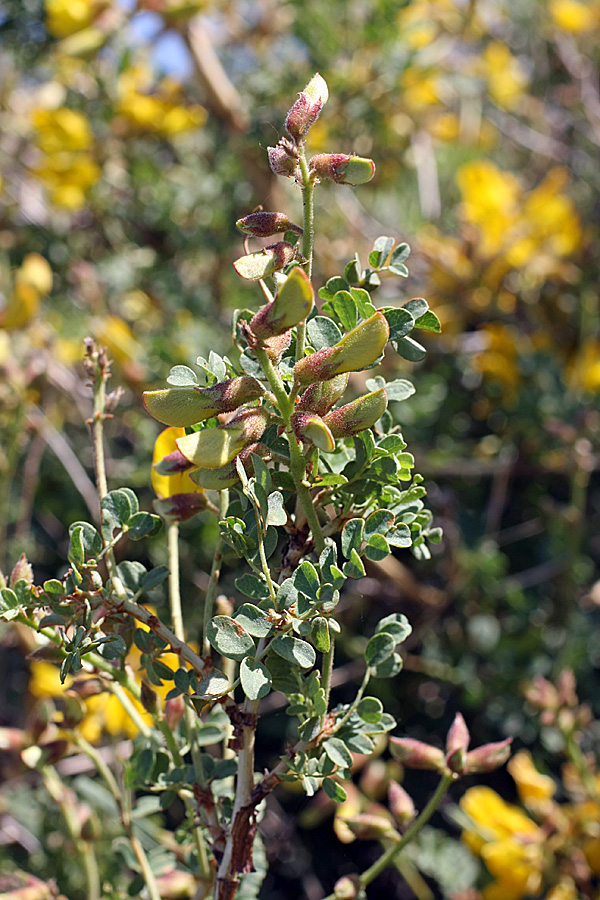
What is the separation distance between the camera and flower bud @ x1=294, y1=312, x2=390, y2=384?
1.32 ft

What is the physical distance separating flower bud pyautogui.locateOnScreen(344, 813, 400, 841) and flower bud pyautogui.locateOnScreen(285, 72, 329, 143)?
49 centimetres

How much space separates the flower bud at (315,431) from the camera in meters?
0.38

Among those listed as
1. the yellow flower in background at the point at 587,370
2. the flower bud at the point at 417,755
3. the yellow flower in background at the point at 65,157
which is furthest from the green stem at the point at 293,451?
the yellow flower in background at the point at 65,157

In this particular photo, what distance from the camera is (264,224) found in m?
0.42

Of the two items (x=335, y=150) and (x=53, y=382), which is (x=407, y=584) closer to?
(x=53, y=382)

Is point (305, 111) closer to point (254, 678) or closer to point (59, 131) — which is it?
point (254, 678)

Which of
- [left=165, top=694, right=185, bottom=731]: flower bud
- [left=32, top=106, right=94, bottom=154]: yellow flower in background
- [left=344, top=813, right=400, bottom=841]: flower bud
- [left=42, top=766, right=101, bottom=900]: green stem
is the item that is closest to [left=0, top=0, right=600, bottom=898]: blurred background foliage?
[left=32, top=106, right=94, bottom=154]: yellow flower in background

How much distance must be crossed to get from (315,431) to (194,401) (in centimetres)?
7

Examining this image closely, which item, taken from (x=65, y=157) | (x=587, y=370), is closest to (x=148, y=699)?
(x=587, y=370)

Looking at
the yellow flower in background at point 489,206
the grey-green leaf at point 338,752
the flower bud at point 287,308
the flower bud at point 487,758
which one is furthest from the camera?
the yellow flower in background at point 489,206

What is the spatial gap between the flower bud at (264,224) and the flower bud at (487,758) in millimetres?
385

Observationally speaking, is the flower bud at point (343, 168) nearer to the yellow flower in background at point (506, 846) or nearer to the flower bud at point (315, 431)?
the flower bud at point (315, 431)

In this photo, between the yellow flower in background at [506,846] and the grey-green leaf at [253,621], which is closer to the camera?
the grey-green leaf at [253,621]

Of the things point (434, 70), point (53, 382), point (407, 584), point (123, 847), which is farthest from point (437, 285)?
point (123, 847)
